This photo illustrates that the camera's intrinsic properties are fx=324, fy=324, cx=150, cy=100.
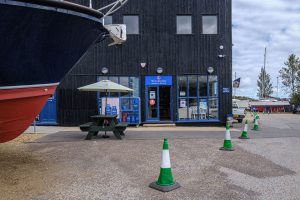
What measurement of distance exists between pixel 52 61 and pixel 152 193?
3.19 meters

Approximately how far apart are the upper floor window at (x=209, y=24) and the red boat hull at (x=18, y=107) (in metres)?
12.8

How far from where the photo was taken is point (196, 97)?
58.1 ft

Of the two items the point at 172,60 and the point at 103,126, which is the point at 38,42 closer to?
the point at 103,126

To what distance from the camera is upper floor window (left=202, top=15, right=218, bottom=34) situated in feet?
58.4

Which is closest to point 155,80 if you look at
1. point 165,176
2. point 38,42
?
point 38,42

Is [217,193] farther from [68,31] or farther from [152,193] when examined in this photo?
[68,31]

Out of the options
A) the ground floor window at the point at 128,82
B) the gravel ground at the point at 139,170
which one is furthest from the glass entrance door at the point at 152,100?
the gravel ground at the point at 139,170

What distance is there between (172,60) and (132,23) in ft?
9.74


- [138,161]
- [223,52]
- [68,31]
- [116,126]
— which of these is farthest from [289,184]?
[223,52]

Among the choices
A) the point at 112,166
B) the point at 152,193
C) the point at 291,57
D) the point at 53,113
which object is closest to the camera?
the point at 152,193

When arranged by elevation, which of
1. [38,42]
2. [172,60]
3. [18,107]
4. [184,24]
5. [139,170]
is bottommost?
[139,170]

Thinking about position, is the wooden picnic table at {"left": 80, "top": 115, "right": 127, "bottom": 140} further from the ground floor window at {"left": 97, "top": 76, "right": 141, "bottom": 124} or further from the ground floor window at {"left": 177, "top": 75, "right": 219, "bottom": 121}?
the ground floor window at {"left": 177, "top": 75, "right": 219, "bottom": 121}

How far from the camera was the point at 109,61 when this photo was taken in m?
17.5

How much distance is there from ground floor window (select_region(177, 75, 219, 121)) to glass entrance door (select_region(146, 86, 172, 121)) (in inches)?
23.9
